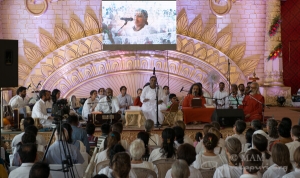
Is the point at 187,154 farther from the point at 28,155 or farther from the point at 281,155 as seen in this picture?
the point at 28,155

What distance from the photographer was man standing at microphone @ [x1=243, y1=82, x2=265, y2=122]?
1066 centimetres

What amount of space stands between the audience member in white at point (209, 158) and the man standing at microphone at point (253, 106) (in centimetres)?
558

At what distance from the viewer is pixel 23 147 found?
4859mm

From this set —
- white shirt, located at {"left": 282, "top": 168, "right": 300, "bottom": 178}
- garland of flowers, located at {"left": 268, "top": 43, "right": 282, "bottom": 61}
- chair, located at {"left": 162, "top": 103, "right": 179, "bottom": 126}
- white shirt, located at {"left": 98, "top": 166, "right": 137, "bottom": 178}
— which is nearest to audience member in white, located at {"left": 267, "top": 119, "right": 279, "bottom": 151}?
white shirt, located at {"left": 282, "top": 168, "right": 300, "bottom": 178}

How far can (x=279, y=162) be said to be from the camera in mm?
4449

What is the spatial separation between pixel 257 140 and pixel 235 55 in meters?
10.4

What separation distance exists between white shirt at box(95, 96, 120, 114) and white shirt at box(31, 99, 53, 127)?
5.18ft

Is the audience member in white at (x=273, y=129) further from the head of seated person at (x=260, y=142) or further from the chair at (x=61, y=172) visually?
the chair at (x=61, y=172)

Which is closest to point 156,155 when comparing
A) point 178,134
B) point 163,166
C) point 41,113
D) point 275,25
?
point 163,166

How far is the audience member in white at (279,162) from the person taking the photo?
4.41 m

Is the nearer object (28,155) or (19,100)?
(28,155)

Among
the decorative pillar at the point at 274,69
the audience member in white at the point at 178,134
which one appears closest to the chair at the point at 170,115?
the audience member in white at the point at 178,134

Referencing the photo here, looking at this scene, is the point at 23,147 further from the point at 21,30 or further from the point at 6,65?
the point at 21,30

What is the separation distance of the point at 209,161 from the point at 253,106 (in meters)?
5.78
